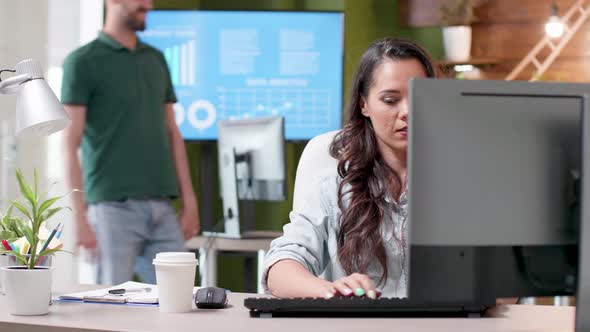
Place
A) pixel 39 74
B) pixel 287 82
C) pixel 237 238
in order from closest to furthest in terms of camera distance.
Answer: pixel 39 74, pixel 237 238, pixel 287 82

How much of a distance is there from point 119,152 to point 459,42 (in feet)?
8.40

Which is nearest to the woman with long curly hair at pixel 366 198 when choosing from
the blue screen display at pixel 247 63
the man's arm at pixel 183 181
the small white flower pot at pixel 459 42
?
the man's arm at pixel 183 181

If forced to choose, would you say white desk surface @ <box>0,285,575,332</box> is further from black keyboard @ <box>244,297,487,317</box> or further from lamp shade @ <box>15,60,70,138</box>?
lamp shade @ <box>15,60,70,138</box>

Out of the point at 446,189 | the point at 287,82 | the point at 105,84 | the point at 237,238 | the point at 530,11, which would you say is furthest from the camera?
the point at 530,11

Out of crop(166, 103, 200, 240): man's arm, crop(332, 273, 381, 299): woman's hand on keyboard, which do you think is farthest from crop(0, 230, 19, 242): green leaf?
crop(166, 103, 200, 240): man's arm

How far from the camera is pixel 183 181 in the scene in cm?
405

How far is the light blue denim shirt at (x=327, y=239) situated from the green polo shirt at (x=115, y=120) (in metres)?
1.56

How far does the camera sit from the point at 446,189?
1525mm

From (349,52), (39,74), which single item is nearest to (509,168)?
(39,74)

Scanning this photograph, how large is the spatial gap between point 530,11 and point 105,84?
2.92 m

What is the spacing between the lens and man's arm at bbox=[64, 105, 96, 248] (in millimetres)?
3588

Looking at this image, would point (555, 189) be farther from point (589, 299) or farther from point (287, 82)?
point (287, 82)

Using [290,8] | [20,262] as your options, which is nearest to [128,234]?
[20,262]

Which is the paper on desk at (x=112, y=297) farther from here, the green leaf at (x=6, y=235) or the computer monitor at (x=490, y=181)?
the computer monitor at (x=490, y=181)
